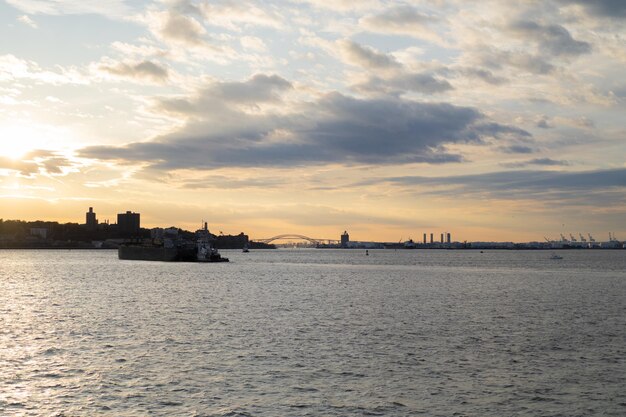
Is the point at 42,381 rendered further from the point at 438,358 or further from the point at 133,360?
the point at 438,358

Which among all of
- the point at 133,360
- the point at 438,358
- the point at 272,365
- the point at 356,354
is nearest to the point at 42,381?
the point at 133,360

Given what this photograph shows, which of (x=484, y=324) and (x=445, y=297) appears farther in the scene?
(x=445, y=297)

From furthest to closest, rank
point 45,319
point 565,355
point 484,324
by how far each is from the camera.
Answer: point 45,319, point 484,324, point 565,355

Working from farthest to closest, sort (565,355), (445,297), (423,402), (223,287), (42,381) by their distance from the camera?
1. (223,287)
2. (445,297)
3. (565,355)
4. (42,381)
5. (423,402)

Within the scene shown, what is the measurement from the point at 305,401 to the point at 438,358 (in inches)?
539

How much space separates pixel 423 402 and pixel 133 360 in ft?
65.3

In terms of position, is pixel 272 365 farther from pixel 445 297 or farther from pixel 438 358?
pixel 445 297

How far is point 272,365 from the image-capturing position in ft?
125

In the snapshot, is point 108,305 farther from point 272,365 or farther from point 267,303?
point 272,365

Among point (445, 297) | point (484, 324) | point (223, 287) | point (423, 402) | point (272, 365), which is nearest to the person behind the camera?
point (423, 402)

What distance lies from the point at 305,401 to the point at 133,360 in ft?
49.7

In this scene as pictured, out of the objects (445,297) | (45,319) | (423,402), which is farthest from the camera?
(445,297)

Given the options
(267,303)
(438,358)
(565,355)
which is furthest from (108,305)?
(565,355)

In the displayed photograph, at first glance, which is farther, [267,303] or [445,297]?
[445,297]
